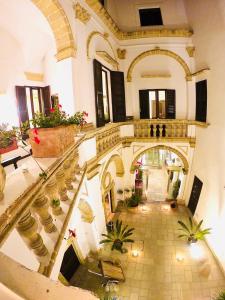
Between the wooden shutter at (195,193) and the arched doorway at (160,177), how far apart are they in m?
0.92

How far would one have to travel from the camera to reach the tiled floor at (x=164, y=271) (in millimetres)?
6668

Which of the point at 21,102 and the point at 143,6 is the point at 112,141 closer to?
the point at 21,102

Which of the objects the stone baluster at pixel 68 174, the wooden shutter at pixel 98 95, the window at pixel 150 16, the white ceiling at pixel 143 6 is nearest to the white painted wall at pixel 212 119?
the white ceiling at pixel 143 6

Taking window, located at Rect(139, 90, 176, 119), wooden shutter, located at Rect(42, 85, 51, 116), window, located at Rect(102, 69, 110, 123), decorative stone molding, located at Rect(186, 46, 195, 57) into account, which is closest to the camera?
window, located at Rect(102, 69, 110, 123)

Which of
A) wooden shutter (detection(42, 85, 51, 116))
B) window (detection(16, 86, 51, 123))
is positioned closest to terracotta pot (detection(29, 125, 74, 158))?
window (detection(16, 86, 51, 123))

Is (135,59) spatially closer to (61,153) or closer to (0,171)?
(61,153)

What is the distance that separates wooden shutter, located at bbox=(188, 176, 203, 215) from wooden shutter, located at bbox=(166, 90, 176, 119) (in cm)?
348

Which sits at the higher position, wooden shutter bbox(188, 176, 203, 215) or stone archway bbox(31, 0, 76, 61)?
stone archway bbox(31, 0, 76, 61)

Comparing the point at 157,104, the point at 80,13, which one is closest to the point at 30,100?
the point at 80,13

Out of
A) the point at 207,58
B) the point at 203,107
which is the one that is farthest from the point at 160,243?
the point at 207,58

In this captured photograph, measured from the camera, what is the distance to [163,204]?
11.9 meters

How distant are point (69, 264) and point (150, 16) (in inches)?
453

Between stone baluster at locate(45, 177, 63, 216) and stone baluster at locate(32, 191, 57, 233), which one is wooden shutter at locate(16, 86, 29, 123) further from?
stone baluster at locate(32, 191, 57, 233)

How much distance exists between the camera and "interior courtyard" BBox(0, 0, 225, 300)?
2.87 metres
